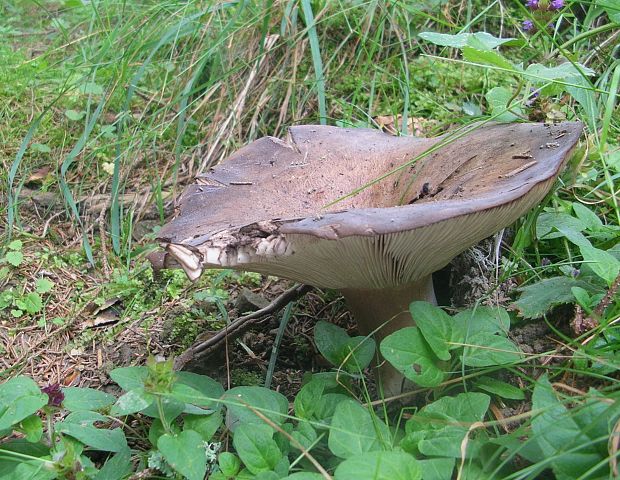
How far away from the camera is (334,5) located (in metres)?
2.87

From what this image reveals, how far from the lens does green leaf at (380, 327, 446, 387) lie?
4.32 feet

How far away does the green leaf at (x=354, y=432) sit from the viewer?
3.88 ft

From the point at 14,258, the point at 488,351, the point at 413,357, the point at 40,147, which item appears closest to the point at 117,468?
the point at 413,357

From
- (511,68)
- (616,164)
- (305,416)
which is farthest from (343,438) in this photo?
(616,164)

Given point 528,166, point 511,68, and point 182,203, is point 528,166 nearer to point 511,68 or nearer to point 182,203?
point 511,68

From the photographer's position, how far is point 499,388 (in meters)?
1.37

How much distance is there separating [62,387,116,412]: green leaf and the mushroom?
368 mm

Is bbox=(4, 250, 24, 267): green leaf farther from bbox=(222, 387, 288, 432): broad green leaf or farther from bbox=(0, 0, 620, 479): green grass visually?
bbox=(222, 387, 288, 432): broad green leaf

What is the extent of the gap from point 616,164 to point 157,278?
151cm

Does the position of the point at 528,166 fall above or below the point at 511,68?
below

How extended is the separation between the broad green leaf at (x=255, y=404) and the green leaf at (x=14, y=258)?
4.12 ft

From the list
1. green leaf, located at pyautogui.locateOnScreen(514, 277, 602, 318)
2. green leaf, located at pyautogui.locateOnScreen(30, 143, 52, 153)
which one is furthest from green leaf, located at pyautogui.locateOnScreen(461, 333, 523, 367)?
green leaf, located at pyautogui.locateOnScreen(30, 143, 52, 153)

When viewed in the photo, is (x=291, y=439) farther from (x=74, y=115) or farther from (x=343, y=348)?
(x=74, y=115)

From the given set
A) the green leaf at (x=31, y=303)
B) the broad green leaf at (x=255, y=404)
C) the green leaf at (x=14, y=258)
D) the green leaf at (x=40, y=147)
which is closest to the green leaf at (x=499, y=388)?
the broad green leaf at (x=255, y=404)
